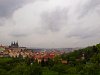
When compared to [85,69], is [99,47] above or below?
above

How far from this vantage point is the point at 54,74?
177ft

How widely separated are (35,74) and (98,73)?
14.6 m

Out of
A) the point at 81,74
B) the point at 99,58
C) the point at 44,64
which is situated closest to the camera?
the point at 81,74

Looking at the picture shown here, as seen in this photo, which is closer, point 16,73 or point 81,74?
point 16,73

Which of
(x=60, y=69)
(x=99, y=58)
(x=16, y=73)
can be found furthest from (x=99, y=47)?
(x=16, y=73)

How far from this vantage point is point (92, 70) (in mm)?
52188

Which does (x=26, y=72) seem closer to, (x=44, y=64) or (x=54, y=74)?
(x=54, y=74)

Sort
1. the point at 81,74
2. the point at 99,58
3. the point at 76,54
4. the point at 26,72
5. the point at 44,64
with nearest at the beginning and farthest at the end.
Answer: the point at 26,72 < the point at 81,74 < the point at 99,58 < the point at 44,64 < the point at 76,54

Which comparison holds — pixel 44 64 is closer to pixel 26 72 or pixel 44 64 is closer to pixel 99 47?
pixel 99 47

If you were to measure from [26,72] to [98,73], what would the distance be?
1609cm

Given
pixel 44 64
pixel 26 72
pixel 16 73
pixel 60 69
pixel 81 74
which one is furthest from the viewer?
pixel 44 64

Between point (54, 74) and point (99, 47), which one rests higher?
point (99, 47)

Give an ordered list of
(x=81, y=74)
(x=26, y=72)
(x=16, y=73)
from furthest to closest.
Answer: (x=81, y=74) < (x=16, y=73) < (x=26, y=72)

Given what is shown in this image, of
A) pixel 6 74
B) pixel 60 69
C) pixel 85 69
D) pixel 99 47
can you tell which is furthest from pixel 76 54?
pixel 6 74
